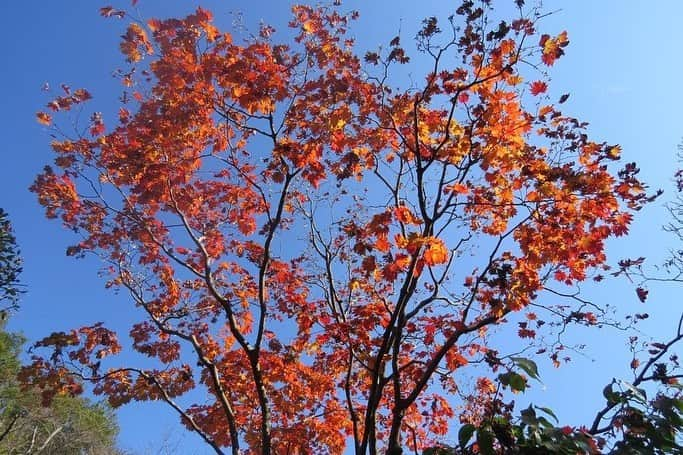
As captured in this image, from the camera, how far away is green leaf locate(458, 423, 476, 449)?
2.79 metres

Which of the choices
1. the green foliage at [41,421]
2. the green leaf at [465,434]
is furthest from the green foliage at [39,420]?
the green leaf at [465,434]

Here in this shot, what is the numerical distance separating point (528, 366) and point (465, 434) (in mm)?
511

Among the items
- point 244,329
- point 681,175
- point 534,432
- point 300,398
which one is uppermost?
point 681,175

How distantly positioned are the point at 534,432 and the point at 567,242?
483cm

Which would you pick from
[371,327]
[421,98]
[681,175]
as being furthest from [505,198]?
[681,175]

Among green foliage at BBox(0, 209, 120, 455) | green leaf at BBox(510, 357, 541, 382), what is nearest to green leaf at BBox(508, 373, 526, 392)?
green leaf at BBox(510, 357, 541, 382)

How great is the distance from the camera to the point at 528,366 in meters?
2.59

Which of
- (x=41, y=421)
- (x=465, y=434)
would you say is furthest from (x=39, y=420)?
(x=465, y=434)

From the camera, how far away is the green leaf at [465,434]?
2.79 meters

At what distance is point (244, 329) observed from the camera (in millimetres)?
9688

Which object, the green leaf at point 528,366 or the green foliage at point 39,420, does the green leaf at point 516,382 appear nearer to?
the green leaf at point 528,366

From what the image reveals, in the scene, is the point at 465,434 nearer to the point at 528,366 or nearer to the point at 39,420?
the point at 528,366

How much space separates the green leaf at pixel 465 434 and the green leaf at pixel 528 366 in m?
0.45

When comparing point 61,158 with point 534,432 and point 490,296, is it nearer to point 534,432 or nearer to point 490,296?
point 490,296
